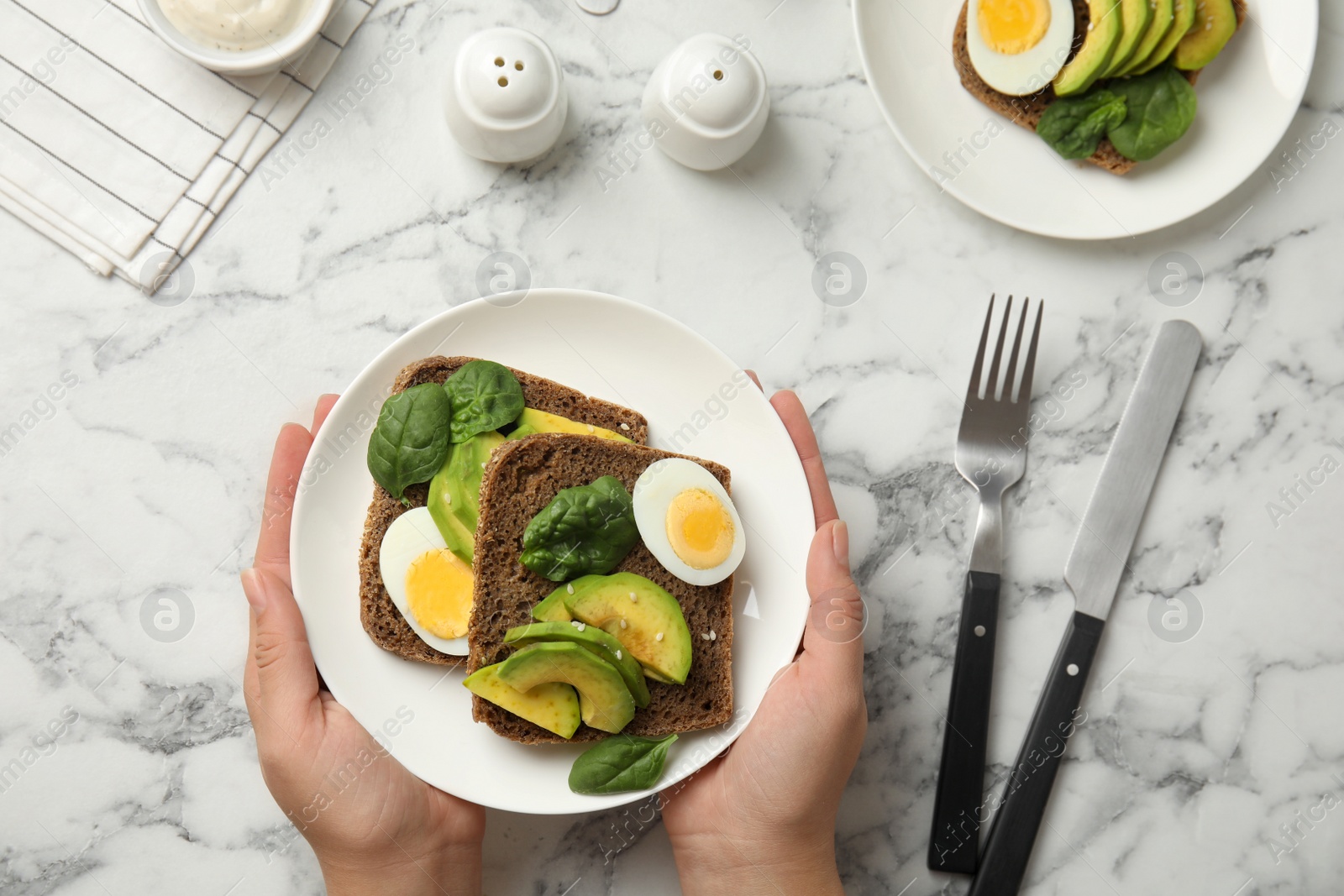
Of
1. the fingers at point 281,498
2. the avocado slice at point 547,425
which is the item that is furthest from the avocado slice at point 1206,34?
the fingers at point 281,498

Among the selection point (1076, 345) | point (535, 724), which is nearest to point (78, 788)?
point (535, 724)

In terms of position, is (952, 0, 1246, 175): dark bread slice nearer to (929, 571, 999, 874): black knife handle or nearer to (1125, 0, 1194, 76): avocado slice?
(1125, 0, 1194, 76): avocado slice

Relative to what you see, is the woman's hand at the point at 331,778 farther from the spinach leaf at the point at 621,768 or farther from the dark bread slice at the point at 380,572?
the spinach leaf at the point at 621,768

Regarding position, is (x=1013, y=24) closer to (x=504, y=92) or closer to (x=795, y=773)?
(x=504, y=92)

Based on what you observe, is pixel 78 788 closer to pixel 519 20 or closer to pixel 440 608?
pixel 440 608

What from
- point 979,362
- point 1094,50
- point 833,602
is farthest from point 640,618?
point 1094,50

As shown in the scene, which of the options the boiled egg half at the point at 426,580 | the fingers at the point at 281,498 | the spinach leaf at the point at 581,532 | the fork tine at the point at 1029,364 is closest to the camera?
the spinach leaf at the point at 581,532
